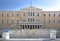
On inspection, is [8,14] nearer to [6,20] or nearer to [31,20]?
[6,20]

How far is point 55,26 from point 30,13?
2100mm

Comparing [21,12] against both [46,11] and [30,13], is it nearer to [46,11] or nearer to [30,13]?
[30,13]

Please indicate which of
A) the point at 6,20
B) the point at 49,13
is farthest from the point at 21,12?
the point at 49,13

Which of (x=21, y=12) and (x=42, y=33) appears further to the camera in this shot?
(x=21, y=12)

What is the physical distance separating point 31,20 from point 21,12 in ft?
3.17

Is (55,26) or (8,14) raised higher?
(8,14)

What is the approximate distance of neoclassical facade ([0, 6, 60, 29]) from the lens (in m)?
11.6

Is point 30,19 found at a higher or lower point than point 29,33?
lower

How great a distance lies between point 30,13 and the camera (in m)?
11.7

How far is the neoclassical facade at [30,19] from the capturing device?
457 inches

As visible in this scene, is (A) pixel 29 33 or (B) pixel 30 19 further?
(B) pixel 30 19

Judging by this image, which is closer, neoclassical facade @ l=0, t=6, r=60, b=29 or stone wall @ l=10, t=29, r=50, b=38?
stone wall @ l=10, t=29, r=50, b=38

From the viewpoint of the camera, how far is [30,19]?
38.5 ft

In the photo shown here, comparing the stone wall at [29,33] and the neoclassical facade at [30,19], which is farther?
the neoclassical facade at [30,19]
